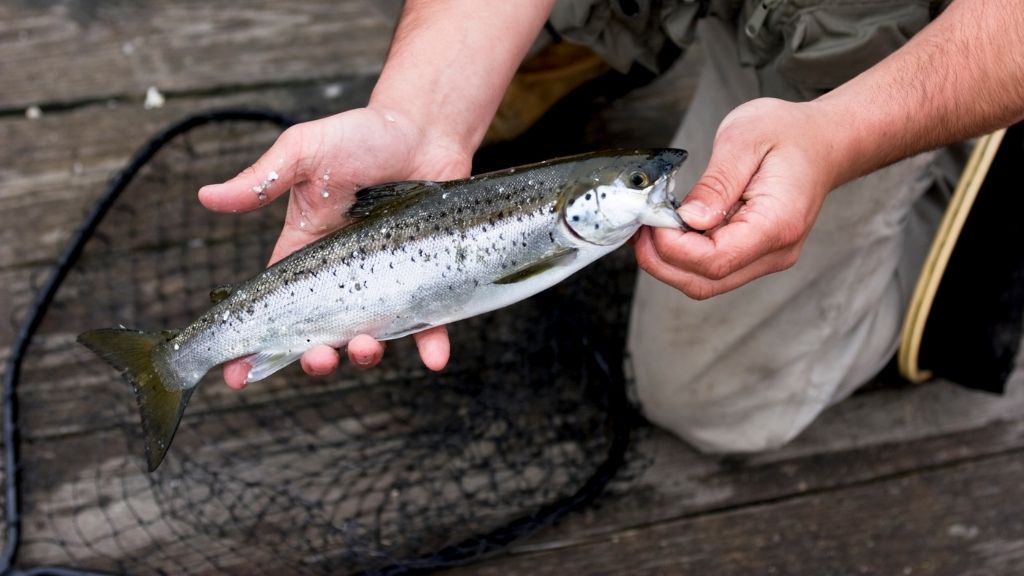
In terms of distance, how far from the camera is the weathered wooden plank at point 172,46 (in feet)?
10.6

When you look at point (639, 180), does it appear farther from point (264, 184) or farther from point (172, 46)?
point (172, 46)

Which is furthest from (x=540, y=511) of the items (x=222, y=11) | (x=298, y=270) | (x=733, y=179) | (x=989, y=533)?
(x=222, y=11)

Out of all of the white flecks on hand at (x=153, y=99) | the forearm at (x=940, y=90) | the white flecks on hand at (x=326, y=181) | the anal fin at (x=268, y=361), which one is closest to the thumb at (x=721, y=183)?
the forearm at (x=940, y=90)

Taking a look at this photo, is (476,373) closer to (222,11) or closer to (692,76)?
(692,76)

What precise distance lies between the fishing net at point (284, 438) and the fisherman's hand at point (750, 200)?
32.5 inches

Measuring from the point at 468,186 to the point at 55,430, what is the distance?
5.30 feet

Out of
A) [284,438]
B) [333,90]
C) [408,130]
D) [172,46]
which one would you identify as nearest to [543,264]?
[408,130]

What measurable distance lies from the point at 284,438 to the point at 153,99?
1483mm

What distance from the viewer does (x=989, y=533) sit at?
253cm

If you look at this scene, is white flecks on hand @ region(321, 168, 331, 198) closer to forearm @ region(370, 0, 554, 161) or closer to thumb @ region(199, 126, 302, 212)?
thumb @ region(199, 126, 302, 212)

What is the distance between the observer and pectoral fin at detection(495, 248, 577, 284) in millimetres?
1809

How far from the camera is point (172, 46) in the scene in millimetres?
3332

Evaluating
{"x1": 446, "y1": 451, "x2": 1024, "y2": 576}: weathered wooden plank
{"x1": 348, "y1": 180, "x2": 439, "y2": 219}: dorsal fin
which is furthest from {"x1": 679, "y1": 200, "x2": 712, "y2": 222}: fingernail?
{"x1": 446, "y1": 451, "x2": 1024, "y2": 576}: weathered wooden plank

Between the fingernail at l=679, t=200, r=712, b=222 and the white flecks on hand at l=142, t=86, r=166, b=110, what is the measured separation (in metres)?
2.35
